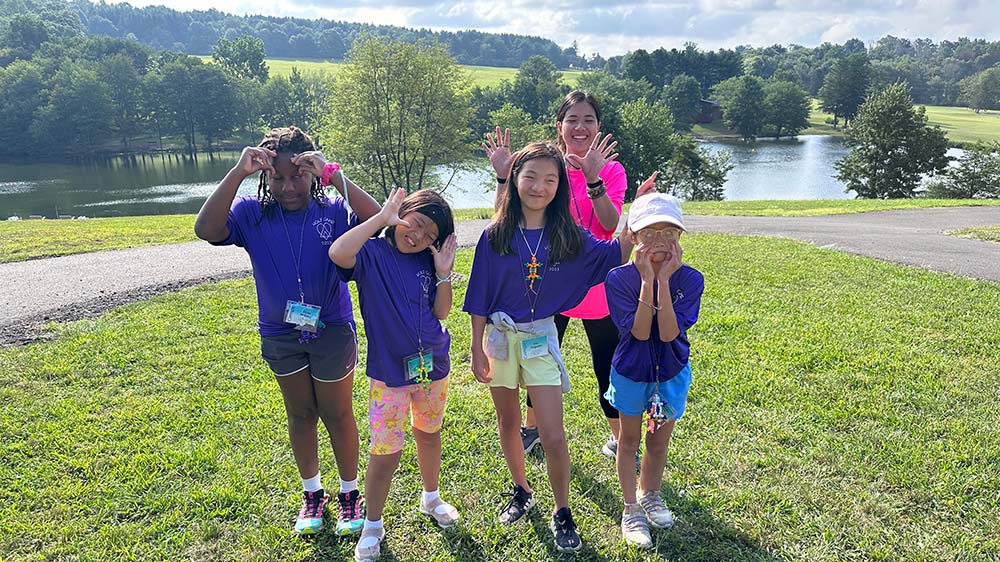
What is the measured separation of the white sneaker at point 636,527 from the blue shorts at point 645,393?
563 mm

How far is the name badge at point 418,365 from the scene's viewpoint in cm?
276

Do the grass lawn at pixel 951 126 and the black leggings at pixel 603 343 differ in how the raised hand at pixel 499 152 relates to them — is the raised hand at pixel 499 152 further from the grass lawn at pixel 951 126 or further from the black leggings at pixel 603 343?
the grass lawn at pixel 951 126

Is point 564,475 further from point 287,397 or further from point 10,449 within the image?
point 10,449

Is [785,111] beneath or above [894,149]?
above

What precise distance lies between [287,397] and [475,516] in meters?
1.25

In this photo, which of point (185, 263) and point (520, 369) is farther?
point (185, 263)

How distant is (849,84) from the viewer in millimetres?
74500

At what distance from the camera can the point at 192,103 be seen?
210 ft

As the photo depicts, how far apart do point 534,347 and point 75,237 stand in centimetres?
1387

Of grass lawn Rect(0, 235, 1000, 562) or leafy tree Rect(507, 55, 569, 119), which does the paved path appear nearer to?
grass lawn Rect(0, 235, 1000, 562)

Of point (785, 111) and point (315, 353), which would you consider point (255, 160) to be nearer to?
A: point (315, 353)

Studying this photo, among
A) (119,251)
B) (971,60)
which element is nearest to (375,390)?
(119,251)

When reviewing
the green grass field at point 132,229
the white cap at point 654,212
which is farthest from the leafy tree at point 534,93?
the white cap at point 654,212

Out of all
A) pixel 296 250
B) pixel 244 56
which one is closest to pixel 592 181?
pixel 296 250
